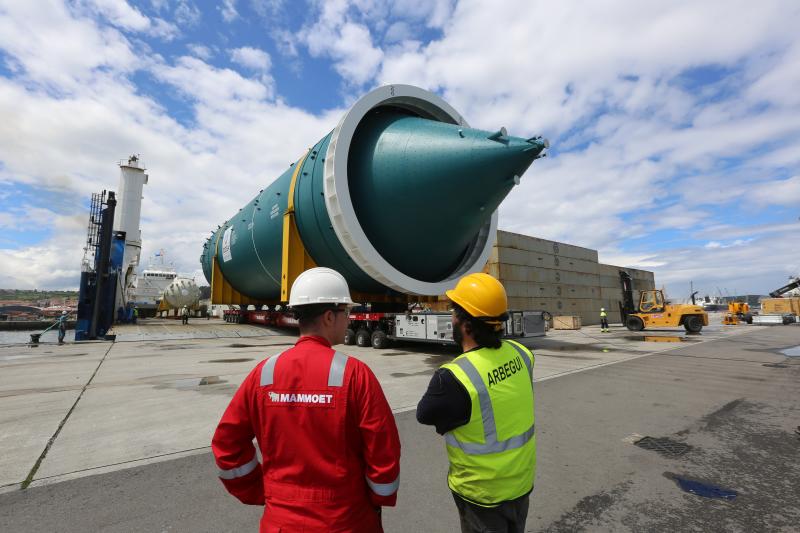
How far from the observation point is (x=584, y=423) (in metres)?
4.56

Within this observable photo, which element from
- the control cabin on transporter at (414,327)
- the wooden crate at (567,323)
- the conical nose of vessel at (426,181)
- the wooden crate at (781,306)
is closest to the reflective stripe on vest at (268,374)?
the conical nose of vessel at (426,181)

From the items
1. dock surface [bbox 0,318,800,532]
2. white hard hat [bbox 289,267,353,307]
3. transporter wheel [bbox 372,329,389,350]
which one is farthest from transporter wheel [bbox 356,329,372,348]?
white hard hat [bbox 289,267,353,307]

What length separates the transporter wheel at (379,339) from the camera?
1099cm

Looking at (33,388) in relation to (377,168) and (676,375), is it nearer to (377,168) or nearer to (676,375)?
(377,168)

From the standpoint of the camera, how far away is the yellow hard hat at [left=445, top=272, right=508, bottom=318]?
1778 mm

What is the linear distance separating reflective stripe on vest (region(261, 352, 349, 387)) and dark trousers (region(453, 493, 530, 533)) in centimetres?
74

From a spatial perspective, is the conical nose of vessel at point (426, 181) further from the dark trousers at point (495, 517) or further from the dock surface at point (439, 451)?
the dark trousers at point (495, 517)

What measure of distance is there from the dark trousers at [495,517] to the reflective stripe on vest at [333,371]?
2.43 feet

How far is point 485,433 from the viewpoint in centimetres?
159

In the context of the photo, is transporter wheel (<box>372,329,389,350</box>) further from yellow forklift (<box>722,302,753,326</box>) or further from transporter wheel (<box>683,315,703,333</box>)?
yellow forklift (<box>722,302,753,326</box>)

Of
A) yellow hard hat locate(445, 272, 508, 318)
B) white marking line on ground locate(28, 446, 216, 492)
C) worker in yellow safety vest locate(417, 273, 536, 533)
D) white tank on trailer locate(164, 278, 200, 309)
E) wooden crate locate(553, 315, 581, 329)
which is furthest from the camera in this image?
white tank on trailer locate(164, 278, 200, 309)

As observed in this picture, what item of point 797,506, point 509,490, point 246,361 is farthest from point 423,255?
point 509,490

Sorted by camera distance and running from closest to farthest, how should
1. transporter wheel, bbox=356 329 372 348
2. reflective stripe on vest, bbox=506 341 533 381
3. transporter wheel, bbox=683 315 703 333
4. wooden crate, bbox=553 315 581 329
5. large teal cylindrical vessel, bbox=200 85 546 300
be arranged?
reflective stripe on vest, bbox=506 341 533 381, large teal cylindrical vessel, bbox=200 85 546 300, transporter wheel, bbox=356 329 372 348, transporter wheel, bbox=683 315 703 333, wooden crate, bbox=553 315 581 329

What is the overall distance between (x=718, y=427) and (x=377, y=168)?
6668 millimetres
